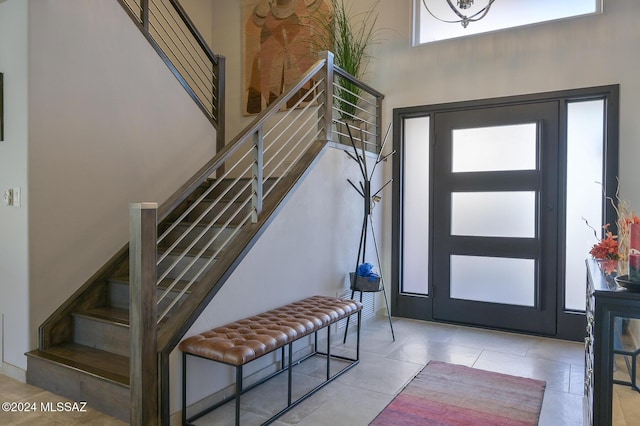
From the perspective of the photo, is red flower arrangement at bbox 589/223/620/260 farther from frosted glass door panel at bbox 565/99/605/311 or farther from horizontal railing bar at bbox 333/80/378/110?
horizontal railing bar at bbox 333/80/378/110

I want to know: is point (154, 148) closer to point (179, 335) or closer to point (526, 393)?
point (179, 335)

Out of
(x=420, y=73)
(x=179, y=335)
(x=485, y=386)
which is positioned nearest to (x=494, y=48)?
(x=420, y=73)

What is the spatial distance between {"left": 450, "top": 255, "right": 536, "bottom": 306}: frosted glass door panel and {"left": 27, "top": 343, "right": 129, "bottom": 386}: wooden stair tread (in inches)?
122

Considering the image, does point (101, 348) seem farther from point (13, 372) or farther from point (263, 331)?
point (263, 331)

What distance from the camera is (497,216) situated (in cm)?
410

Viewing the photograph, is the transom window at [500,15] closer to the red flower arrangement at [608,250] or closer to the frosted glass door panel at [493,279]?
the frosted glass door panel at [493,279]

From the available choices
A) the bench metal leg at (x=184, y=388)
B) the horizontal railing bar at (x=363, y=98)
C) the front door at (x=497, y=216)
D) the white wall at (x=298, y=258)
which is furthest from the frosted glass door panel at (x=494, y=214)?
the bench metal leg at (x=184, y=388)

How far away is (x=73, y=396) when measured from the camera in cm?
249

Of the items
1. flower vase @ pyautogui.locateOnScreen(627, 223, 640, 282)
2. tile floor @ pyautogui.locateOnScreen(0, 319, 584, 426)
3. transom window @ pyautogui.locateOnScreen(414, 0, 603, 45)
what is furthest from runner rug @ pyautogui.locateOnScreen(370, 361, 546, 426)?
transom window @ pyautogui.locateOnScreen(414, 0, 603, 45)

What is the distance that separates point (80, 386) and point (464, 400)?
7.39 ft

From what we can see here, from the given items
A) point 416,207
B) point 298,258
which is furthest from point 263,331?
point 416,207

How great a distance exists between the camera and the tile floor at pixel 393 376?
2.36 meters

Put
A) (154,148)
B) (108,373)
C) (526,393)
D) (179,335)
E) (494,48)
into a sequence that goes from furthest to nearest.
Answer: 1. (494,48)
2. (154,148)
3. (526,393)
4. (108,373)
5. (179,335)

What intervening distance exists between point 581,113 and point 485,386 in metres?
2.54
